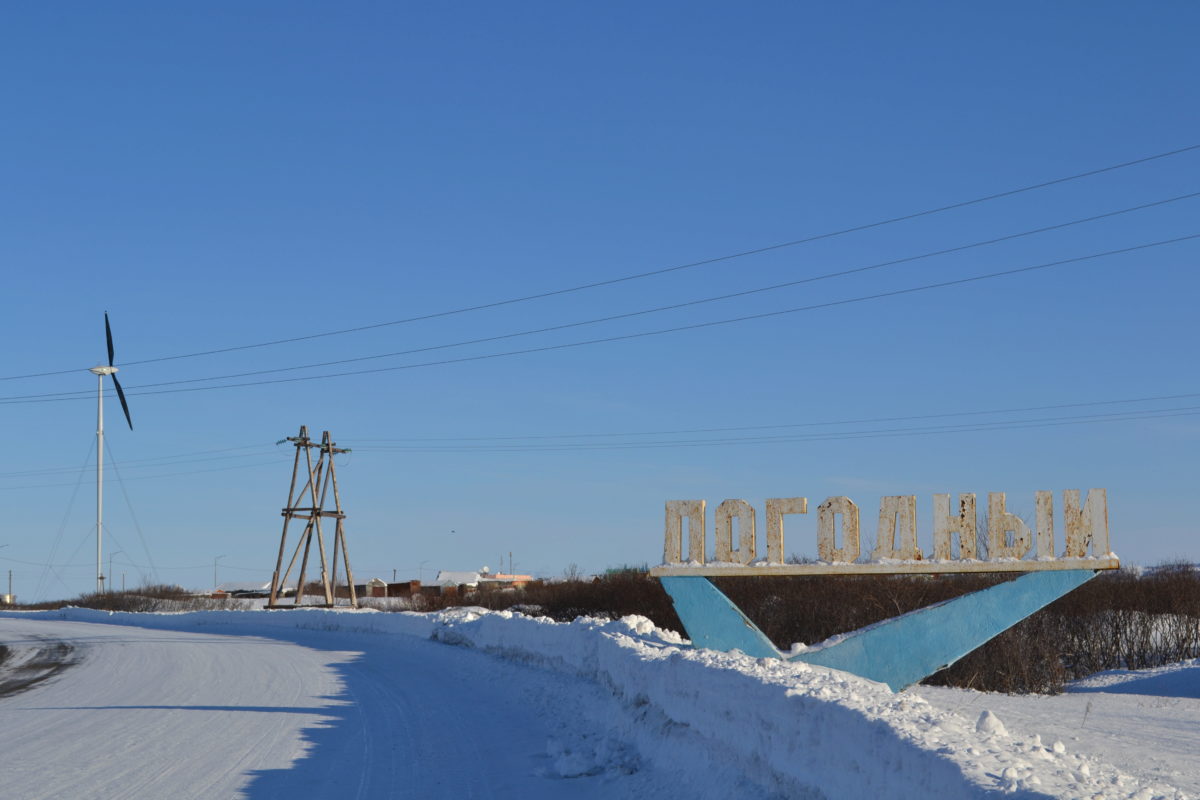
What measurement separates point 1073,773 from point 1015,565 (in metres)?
8.98

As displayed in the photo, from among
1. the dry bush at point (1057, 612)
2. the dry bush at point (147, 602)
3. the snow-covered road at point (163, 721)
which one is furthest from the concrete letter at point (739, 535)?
the dry bush at point (147, 602)

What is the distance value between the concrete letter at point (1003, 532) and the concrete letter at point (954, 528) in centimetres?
35

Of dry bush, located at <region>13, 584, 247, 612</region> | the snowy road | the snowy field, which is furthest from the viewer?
dry bush, located at <region>13, 584, 247, 612</region>

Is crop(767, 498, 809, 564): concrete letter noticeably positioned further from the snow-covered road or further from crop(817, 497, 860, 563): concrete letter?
the snow-covered road

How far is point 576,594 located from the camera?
42.0 metres

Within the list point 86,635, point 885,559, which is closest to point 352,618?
point 86,635

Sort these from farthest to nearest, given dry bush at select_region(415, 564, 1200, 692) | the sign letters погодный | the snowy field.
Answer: dry bush at select_region(415, 564, 1200, 692) → the sign letters погодный → the snowy field

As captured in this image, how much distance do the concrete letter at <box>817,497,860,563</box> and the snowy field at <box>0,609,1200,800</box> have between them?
2.42m

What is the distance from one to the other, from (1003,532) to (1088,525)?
1.03 metres

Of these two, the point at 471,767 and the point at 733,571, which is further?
the point at 733,571

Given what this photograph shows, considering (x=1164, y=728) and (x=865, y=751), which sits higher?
(x=865, y=751)

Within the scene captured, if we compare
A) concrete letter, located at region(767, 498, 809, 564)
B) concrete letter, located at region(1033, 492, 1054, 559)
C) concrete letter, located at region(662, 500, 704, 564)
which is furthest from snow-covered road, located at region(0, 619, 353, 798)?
concrete letter, located at region(1033, 492, 1054, 559)

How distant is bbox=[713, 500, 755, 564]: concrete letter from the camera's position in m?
15.0

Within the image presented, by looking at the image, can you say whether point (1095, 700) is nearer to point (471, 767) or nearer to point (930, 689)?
point (930, 689)
